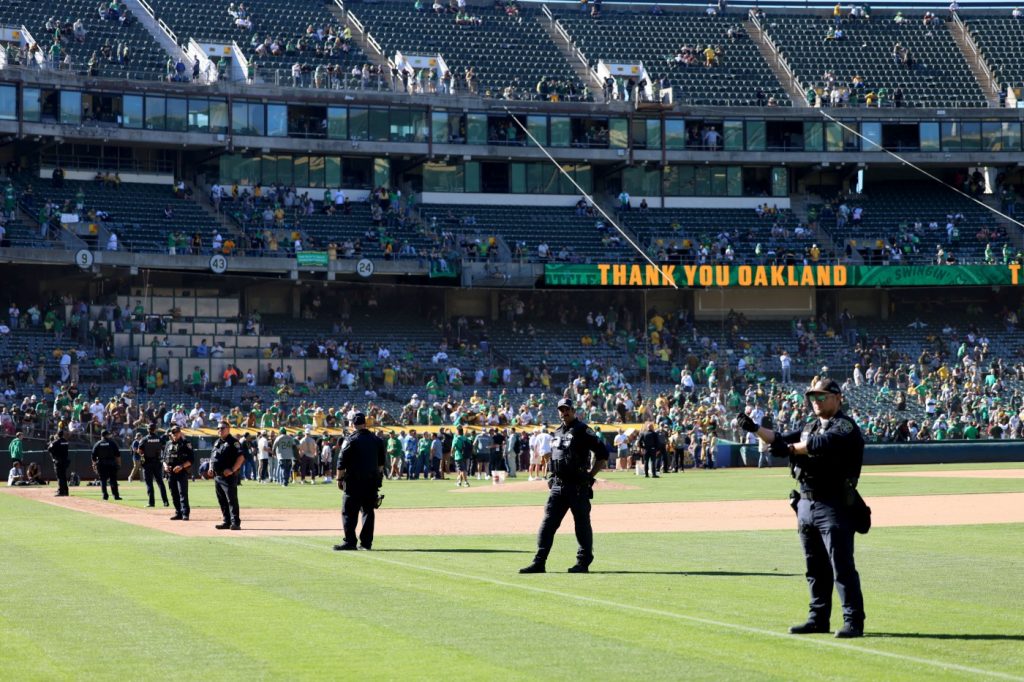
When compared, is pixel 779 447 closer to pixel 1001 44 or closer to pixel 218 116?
pixel 218 116

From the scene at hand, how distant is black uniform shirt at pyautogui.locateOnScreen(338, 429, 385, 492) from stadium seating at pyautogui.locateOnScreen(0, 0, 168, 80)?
46.5m

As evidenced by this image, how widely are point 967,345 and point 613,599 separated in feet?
174

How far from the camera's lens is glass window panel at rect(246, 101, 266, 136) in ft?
204

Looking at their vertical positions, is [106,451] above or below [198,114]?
below

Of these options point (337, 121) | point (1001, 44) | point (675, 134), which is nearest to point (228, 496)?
point (337, 121)

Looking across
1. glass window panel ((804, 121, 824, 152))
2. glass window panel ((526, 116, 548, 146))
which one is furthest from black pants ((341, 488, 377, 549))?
glass window panel ((804, 121, 824, 152))

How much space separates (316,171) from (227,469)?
44.4 m

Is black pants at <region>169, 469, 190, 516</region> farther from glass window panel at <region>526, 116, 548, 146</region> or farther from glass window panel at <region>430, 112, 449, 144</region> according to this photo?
glass window panel at <region>526, 116, 548, 146</region>

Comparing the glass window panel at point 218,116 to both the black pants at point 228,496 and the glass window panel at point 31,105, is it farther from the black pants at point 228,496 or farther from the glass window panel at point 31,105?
the black pants at point 228,496

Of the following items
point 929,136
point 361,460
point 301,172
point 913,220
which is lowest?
point 361,460

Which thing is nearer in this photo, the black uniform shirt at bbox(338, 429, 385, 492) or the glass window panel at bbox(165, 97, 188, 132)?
the black uniform shirt at bbox(338, 429, 385, 492)

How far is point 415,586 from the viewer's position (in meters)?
13.9

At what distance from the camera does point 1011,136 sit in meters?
69.2

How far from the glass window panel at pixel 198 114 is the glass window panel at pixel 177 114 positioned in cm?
20
